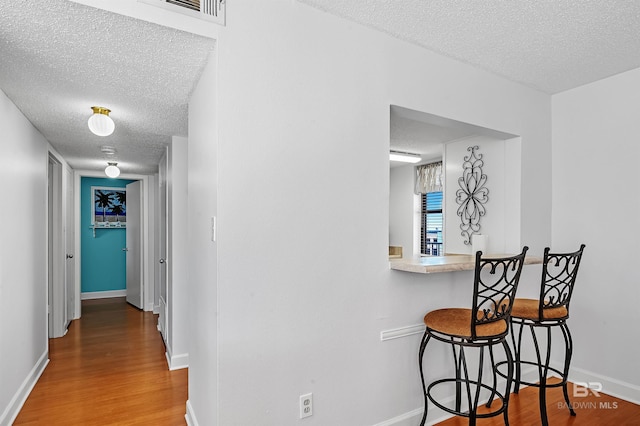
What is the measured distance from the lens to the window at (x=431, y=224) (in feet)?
17.8

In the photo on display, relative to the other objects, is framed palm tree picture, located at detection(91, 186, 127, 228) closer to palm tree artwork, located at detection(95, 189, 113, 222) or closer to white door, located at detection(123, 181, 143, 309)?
palm tree artwork, located at detection(95, 189, 113, 222)

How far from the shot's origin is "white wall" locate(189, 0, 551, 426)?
1722 mm

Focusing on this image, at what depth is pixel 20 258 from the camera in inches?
104

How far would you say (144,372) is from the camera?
3.26 metres

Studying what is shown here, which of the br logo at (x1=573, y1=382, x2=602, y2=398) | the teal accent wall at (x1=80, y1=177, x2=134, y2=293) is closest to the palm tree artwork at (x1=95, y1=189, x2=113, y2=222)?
the teal accent wall at (x1=80, y1=177, x2=134, y2=293)

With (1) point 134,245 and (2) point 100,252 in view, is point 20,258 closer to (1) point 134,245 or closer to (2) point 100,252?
(1) point 134,245

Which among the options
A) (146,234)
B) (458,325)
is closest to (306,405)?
(458,325)

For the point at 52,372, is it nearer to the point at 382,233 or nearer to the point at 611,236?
the point at 382,233

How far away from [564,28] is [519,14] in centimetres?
38

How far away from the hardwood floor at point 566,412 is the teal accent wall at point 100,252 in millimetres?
6354

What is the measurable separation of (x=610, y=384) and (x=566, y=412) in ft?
1.93

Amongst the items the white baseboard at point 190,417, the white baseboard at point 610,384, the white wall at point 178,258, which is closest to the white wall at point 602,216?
the white baseboard at point 610,384

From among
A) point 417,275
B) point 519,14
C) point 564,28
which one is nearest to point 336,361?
point 417,275

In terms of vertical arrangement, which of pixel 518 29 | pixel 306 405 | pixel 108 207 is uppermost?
pixel 518 29
